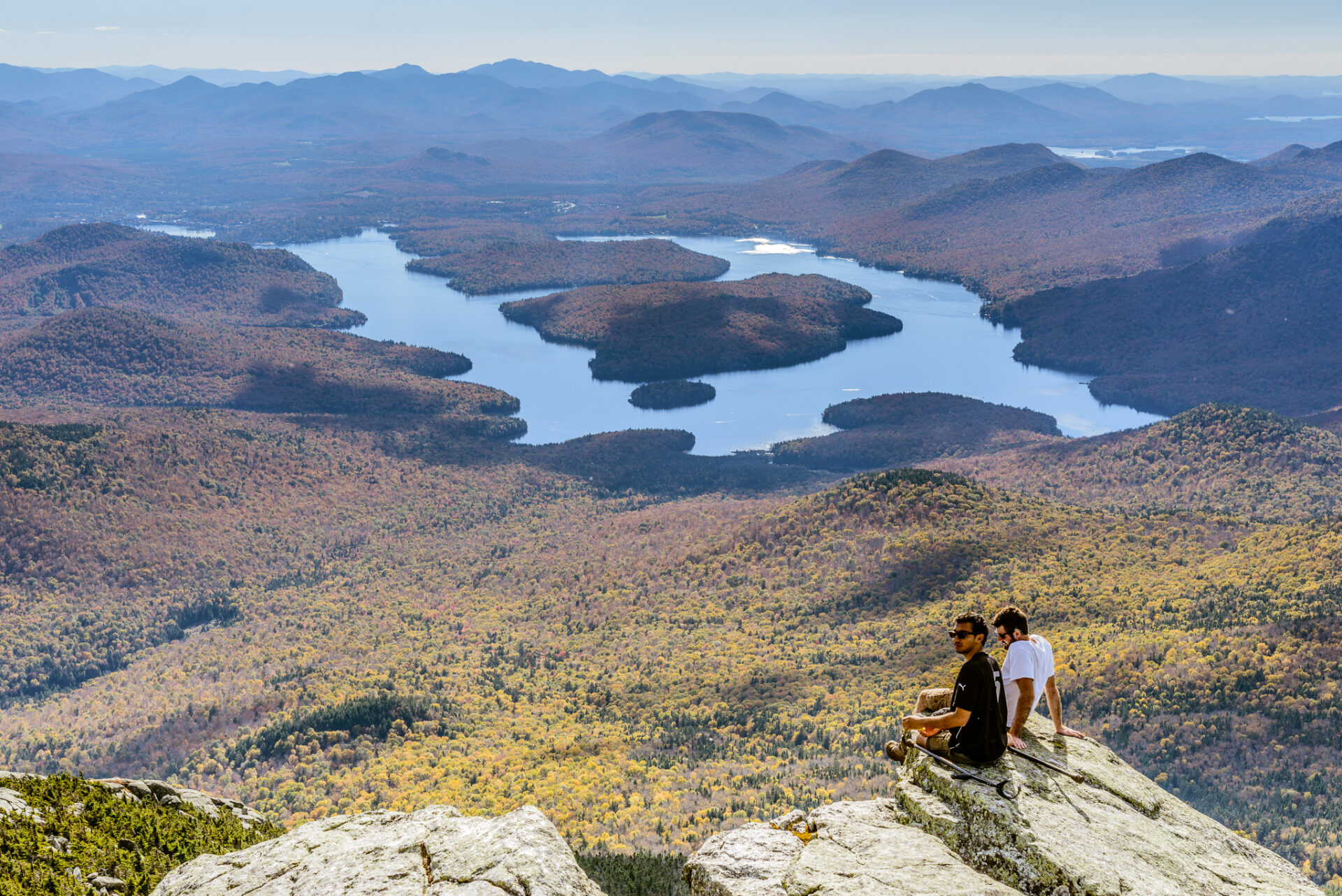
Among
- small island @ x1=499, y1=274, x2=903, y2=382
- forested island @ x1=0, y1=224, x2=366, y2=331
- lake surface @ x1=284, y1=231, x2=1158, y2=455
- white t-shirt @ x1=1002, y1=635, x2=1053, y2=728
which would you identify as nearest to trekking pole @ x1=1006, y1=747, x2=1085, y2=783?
white t-shirt @ x1=1002, y1=635, x2=1053, y2=728

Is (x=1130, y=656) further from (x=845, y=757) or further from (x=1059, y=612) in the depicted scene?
(x=845, y=757)

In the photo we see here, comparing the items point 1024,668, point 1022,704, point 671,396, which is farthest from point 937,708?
point 671,396

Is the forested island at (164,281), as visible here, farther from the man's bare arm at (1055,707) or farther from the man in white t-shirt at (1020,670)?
the man in white t-shirt at (1020,670)

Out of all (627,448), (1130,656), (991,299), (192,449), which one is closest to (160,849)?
(1130,656)

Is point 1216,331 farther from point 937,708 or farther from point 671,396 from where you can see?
point 937,708

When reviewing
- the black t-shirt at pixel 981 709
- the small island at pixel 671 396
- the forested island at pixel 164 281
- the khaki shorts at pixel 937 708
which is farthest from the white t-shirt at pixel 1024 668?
the forested island at pixel 164 281
